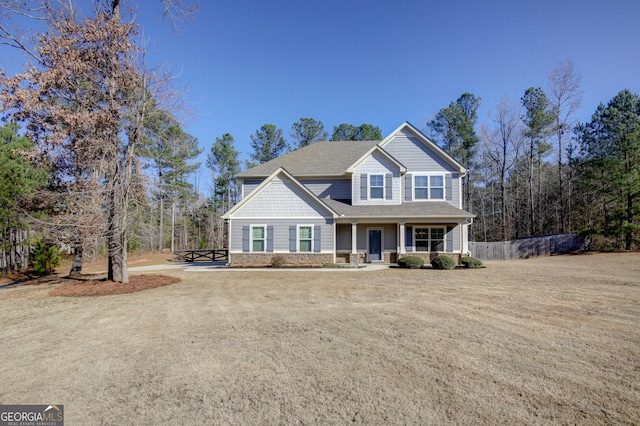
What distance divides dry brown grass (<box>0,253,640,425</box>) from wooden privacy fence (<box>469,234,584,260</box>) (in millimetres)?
18522

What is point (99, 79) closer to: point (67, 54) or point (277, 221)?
point (67, 54)

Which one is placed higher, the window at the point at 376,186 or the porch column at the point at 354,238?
the window at the point at 376,186

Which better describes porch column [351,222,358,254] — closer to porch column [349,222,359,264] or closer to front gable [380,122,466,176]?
porch column [349,222,359,264]

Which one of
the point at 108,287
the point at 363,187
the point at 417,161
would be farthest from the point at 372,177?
the point at 108,287

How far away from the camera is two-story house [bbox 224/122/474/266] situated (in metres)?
18.8

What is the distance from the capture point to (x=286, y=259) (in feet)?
61.0

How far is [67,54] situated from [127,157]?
3.72 m

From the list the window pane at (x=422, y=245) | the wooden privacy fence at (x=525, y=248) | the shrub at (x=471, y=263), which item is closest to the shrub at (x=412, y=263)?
the shrub at (x=471, y=263)

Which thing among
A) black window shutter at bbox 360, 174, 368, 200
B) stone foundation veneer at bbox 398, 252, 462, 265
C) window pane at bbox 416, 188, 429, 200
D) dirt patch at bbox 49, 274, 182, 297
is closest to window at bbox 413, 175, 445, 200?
window pane at bbox 416, 188, 429, 200

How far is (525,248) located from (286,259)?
20489 millimetres

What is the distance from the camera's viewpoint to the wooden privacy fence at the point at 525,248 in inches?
1042

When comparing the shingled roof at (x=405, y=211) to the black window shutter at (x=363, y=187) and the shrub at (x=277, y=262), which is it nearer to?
the black window shutter at (x=363, y=187)

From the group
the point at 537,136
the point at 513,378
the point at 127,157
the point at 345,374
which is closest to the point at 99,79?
the point at 127,157

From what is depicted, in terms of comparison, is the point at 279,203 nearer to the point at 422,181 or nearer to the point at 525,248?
the point at 422,181
